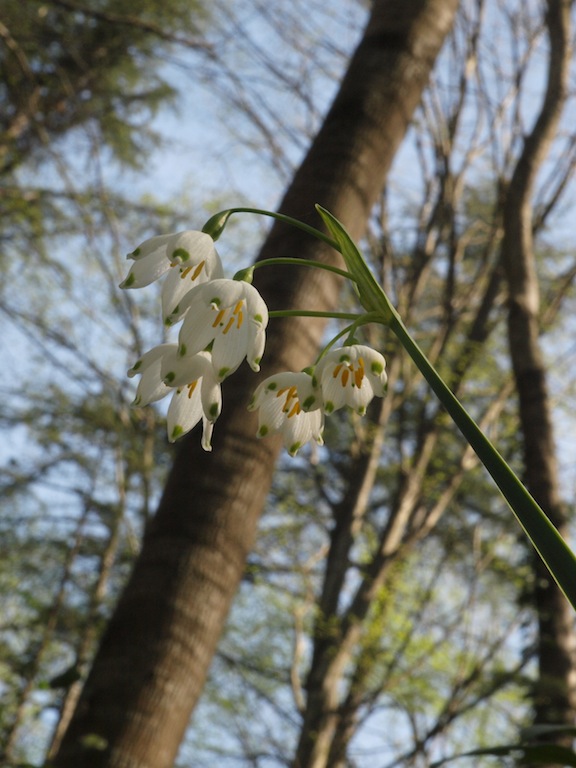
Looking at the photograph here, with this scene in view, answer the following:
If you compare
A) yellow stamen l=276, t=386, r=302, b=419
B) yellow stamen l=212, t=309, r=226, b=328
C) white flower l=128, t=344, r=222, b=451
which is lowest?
white flower l=128, t=344, r=222, b=451

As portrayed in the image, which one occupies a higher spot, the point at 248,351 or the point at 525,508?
the point at 248,351


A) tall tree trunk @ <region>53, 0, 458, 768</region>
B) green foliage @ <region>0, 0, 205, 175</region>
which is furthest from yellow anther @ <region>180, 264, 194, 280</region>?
green foliage @ <region>0, 0, 205, 175</region>

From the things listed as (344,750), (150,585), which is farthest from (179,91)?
(150,585)

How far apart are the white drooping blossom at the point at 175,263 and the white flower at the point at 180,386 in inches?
1.6

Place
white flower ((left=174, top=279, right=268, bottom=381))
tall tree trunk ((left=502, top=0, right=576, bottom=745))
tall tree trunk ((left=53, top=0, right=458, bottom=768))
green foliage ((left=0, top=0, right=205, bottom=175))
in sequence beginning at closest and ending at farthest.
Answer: white flower ((left=174, top=279, right=268, bottom=381))
tall tree trunk ((left=53, top=0, right=458, bottom=768))
tall tree trunk ((left=502, top=0, right=576, bottom=745))
green foliage ((left=0, top=0, right=205, bottom=175))

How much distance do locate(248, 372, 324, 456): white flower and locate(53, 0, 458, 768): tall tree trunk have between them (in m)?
0.79

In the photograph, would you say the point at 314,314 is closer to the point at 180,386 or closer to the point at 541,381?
the point at 180,386

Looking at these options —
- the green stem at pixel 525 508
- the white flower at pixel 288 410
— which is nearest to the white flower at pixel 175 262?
the white flower at pixel 288 410

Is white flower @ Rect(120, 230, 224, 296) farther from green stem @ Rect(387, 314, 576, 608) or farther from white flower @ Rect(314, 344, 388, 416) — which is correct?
green stem @ Rect(387, 314, 576, 608)

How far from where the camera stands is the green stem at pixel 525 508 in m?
0.46

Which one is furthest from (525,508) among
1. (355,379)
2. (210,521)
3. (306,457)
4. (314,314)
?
(306,457)

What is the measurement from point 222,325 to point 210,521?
3.11 ft

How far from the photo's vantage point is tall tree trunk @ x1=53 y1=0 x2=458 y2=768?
1393mm

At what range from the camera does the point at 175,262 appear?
67 centimetres
